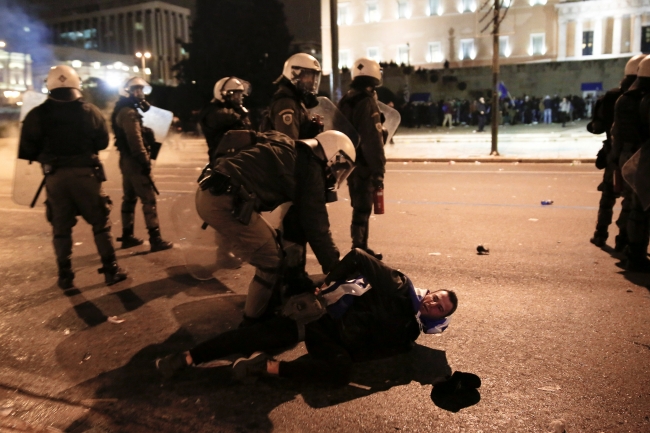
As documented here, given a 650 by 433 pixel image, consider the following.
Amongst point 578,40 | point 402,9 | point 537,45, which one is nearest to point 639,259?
point 578,40

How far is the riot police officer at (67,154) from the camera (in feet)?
17.1

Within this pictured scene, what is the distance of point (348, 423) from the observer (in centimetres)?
315

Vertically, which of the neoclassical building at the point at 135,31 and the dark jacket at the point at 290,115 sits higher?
the neoclassical building at the point at 135,31

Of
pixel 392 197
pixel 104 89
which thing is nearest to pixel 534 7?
pixel 104 89

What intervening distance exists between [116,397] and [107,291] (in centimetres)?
216

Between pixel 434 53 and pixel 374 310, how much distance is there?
5943 centimetres

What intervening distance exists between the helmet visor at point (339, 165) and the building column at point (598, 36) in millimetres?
55521

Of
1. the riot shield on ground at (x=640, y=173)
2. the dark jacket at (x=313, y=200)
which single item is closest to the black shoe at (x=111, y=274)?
the dark jacket at (x=313, y=200)

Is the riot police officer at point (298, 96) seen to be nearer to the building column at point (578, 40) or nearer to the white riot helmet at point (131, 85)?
the white riot helmet at point (131, 85)

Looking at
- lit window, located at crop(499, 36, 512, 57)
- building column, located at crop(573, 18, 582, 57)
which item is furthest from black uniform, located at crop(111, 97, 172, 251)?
building column, located at crop(573, 18, 582, 57)

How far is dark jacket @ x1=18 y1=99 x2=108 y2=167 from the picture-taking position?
17.0ft

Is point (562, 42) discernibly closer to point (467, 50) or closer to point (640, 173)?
point (467, 50)

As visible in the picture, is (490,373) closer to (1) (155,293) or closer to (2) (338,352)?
(2) (338,352)

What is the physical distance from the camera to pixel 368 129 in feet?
19.4
